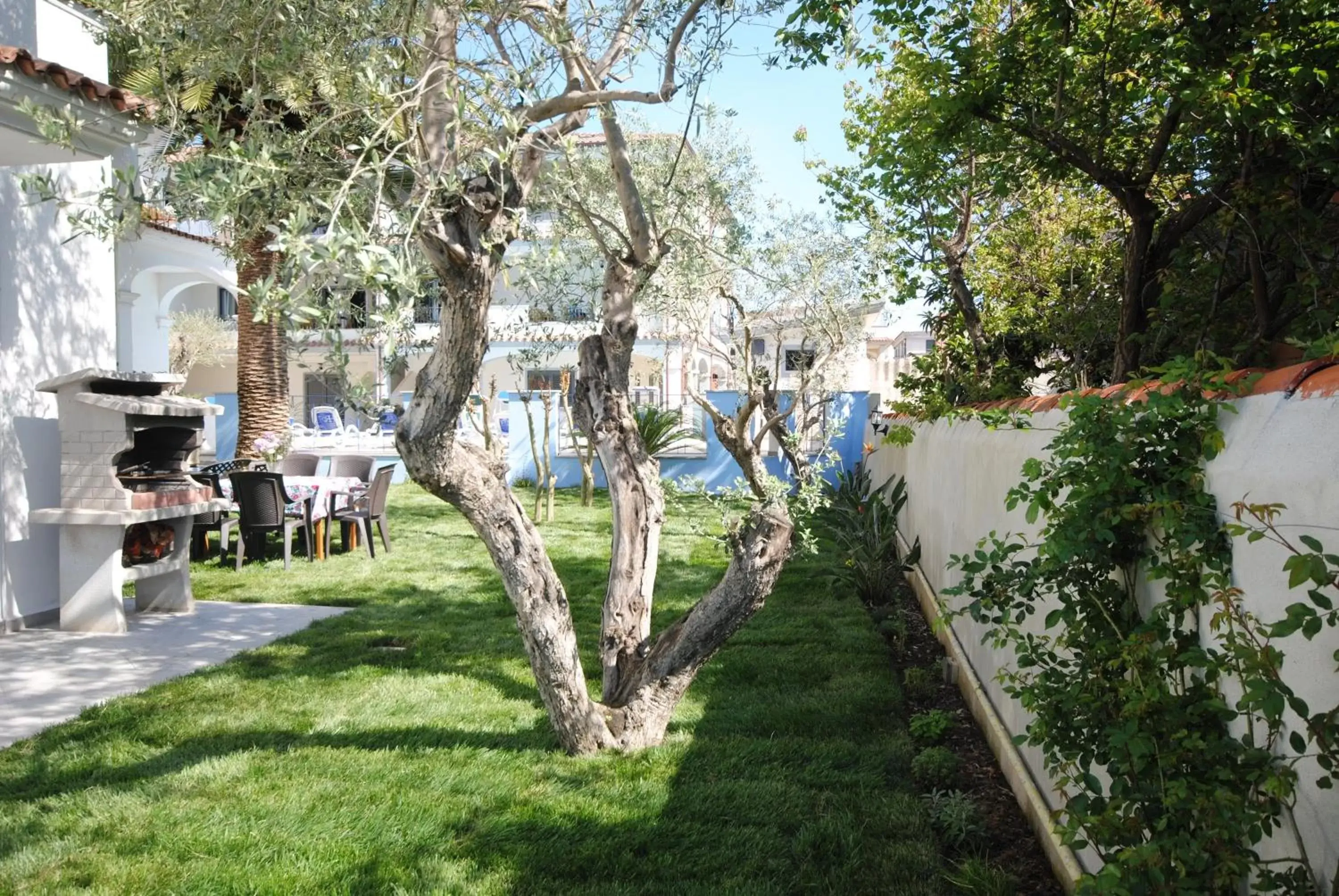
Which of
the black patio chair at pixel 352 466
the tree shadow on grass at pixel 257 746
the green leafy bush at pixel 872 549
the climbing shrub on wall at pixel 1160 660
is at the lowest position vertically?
the tree shadow on grass at pixel 257 746

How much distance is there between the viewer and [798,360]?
10.1 meters

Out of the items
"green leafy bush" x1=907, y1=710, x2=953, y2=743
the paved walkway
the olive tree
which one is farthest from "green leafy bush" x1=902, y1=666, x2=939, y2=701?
the paved walkway

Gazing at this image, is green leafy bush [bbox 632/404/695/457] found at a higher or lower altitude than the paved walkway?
higher

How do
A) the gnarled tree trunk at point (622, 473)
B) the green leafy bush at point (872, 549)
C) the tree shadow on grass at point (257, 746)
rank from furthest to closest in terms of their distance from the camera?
the green leafy bush at point (872, 549)
the gnarled tree trunk at point (622, 473)
the tree shadow on grass at point (257, 746)

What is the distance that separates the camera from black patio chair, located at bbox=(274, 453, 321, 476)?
37.5ft

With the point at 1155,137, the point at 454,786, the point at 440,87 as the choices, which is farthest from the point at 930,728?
the point at 1155,137

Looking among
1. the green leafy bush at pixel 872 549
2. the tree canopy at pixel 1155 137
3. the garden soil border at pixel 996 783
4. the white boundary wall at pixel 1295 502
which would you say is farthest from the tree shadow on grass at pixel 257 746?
the green leafy bush at pixel 872 549

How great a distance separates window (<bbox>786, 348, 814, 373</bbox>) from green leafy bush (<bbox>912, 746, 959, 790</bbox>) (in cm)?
516

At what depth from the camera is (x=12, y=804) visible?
3.95m

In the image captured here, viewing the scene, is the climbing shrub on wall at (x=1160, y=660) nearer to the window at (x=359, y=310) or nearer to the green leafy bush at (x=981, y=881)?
the green leafy bush at (x=981, y=881)

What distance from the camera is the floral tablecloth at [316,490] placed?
10.3 m

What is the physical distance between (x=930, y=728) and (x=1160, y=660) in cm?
274

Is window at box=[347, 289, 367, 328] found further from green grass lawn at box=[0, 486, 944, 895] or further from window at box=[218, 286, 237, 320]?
window at box=[218, 286, 237, 320]

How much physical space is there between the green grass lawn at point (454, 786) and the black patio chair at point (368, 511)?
Result: 3714 millimetres
